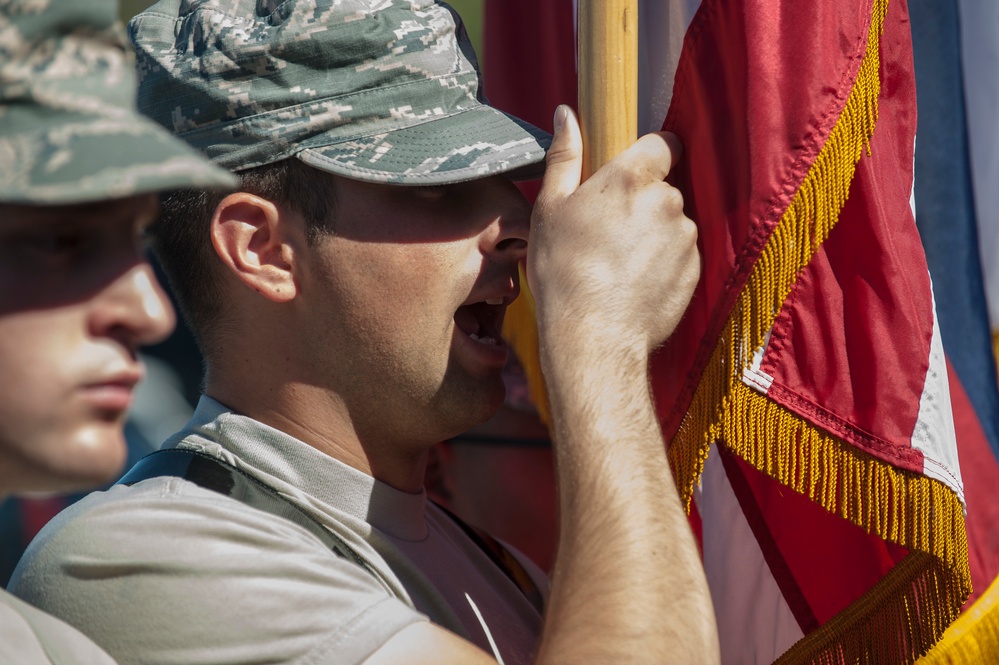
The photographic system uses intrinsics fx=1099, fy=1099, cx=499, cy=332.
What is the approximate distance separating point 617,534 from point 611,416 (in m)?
0.17

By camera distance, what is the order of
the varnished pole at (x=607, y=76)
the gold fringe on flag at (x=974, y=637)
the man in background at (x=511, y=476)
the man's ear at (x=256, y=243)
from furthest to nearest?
the man in background at (x=511, y=476)
the gold fringe on flag at (x=974, y=637)
the man's ear at (x=256, y=243)
the varnished pole at (x=607, y=76)

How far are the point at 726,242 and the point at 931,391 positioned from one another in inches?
16.2

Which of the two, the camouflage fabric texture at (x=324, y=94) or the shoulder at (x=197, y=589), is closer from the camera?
the shoulder at (x=197, y=589)

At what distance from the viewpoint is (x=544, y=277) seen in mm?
1602

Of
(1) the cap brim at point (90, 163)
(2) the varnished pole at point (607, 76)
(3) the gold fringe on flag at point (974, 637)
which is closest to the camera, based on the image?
(1) the cap brim at point (90, 163)

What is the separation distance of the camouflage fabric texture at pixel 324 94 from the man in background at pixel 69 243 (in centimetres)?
74

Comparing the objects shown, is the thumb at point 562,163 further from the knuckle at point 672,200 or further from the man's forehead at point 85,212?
the man's forehead at point 85,212

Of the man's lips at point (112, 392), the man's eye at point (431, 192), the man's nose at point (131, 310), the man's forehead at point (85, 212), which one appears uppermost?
the man's forehead at point (85, 212)

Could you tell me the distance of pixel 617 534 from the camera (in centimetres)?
138

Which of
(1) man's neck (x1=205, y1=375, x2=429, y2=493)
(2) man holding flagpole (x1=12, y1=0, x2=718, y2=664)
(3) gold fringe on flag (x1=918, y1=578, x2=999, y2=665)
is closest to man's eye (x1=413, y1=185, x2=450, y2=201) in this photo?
(2) man holding flagpole (x1=12, y1=0, x2=718, y2=664)

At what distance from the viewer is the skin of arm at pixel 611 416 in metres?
1.30

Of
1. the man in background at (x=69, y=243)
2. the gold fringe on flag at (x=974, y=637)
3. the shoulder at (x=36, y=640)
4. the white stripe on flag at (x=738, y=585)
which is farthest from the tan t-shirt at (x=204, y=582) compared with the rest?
the gold fringe on flag at (x=974, y=637)

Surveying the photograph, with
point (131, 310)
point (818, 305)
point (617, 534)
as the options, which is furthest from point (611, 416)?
point (131, 310)

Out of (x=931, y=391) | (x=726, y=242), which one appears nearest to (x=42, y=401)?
(x=726, y=242)
